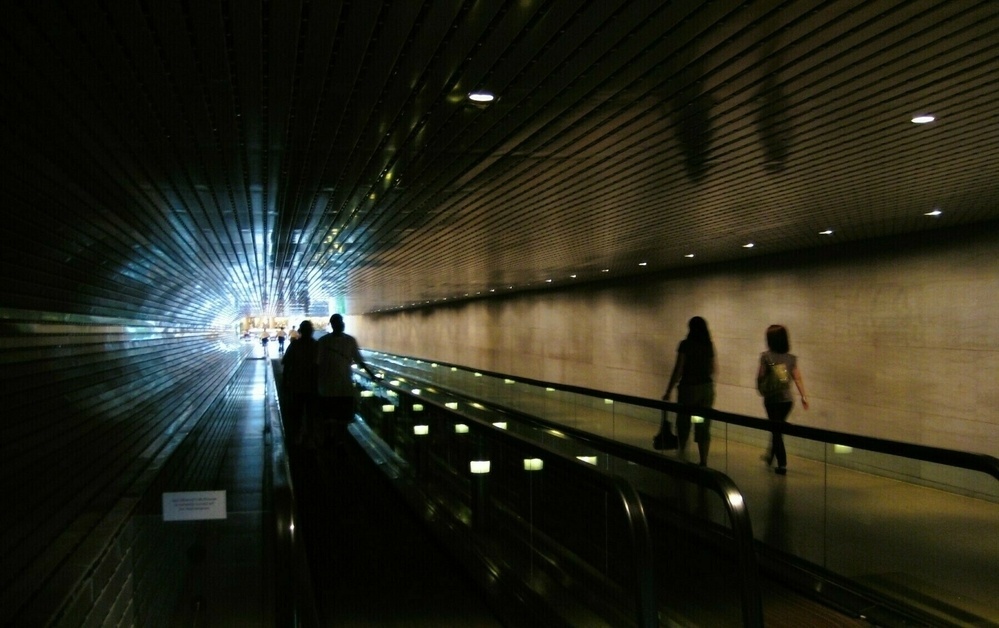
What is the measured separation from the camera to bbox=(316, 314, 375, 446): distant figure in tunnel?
8.30 meters

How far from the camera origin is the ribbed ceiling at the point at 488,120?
3.52 metres

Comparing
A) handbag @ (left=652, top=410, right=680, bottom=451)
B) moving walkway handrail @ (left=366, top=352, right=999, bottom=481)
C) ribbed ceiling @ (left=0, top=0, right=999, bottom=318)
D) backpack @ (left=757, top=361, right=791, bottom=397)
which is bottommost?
handbag @ (left=652, top=410, right=680, bottom=451)

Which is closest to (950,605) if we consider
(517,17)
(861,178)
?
(861,178)

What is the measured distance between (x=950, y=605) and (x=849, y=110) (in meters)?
3.01

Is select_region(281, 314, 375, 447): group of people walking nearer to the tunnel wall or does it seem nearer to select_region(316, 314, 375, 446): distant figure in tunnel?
select_region(316, 314, 375, 446): distant figure in tunnel

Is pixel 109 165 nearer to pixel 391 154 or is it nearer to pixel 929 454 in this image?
pixel 391 154

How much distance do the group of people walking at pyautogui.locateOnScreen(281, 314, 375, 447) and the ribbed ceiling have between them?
60.6 inches

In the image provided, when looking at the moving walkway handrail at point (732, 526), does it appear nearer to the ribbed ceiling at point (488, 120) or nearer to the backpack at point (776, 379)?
the ribbed ceiling at point (488, 120)

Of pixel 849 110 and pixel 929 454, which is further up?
pixel 849 110

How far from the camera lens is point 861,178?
6.66 meters

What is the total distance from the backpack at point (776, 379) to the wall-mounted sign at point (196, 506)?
20.6 feet

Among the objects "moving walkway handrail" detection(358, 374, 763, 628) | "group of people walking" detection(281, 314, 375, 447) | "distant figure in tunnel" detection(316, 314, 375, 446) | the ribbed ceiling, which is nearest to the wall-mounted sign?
"moving walkway handrail" detection(358, 374, 763, 628)

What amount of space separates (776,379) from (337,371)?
4.71m

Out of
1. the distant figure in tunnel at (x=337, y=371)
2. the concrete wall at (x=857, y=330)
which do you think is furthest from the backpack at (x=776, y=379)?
the distant figure in tunnel at (x=337, y=371)
